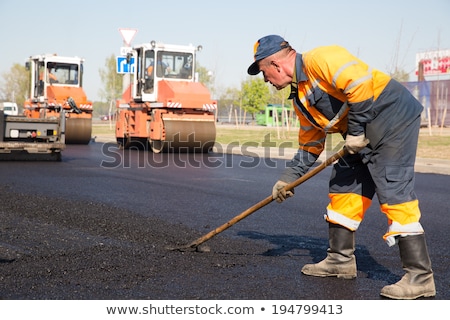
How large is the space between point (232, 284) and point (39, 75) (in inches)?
780

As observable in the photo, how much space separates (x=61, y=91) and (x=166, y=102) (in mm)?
5681

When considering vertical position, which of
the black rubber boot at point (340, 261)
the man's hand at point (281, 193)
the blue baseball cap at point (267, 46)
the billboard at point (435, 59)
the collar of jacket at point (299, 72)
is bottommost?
the black rubber boot at point (340, 261)

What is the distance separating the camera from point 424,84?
36.2m

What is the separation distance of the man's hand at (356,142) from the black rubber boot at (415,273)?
1.90 ft

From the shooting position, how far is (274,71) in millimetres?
4336

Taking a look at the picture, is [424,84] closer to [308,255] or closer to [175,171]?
[175,171]

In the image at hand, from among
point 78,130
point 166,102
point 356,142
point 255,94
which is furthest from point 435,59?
point 356,142

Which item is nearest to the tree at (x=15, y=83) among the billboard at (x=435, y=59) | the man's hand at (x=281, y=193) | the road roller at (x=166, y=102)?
the billboard at (x=435, y=59)

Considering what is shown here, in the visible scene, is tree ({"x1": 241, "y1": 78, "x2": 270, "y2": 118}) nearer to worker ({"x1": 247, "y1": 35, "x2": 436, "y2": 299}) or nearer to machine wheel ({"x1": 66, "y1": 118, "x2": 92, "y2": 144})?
machine wheel ({"x1": 66, "y1": 118, "x2": 92, "y2": 144})

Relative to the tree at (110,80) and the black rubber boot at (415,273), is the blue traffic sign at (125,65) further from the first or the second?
the tree at (110,80)

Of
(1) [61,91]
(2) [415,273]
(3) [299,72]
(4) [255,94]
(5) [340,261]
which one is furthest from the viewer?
(4) [255,94]

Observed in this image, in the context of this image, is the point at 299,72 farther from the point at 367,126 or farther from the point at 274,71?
the point at 367,126

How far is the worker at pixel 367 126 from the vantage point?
405 cm

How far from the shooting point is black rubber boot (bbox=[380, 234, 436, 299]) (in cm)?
406
